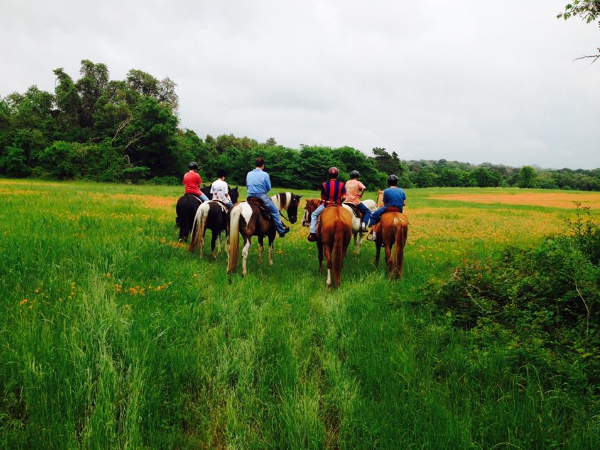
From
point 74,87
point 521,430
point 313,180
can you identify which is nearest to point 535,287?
point 521,430

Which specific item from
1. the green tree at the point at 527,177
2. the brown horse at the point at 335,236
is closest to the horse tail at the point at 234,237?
the brown horse at the point at 335,236

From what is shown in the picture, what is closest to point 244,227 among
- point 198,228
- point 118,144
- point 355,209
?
point 198,228

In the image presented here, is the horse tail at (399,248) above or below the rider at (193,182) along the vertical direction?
below

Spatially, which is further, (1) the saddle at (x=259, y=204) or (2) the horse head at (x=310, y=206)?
(2) the horse head at (x=310, y=206)

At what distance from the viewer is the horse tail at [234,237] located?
24.5 feet

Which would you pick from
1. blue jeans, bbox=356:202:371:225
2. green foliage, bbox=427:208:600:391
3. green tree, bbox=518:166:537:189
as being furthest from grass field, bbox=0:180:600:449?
green tree, bbox=518:166:537:189

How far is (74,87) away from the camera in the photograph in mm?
54031

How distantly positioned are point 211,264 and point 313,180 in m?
61.1

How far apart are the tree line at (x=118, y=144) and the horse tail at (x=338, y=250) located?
5026 cm

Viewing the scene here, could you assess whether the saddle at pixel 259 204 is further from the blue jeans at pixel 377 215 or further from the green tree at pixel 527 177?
the green tree at pixel 527 177

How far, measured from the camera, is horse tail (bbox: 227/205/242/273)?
7469mm

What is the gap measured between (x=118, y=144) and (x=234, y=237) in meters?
56.2

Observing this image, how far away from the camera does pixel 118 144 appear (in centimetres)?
5306

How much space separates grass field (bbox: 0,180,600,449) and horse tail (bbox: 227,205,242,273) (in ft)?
4.21
